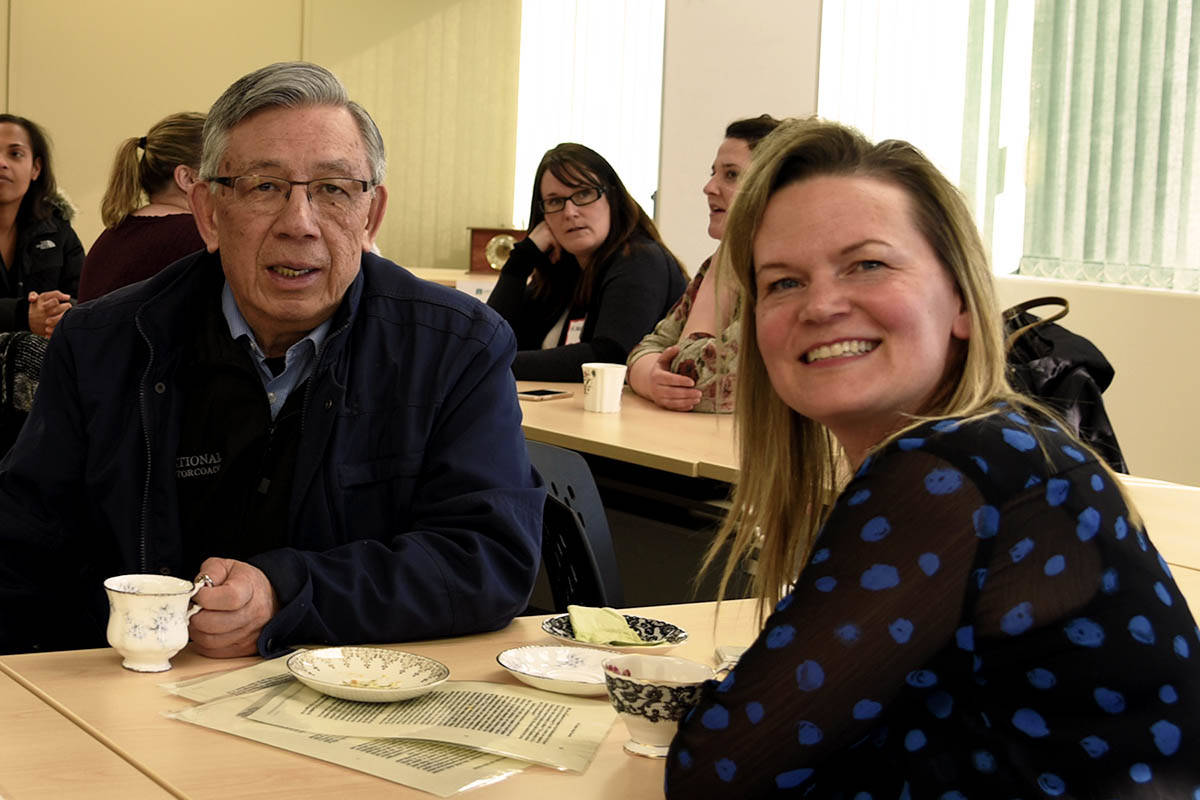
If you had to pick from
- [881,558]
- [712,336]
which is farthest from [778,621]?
[712,336]

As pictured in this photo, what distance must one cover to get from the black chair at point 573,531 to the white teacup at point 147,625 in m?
0.89

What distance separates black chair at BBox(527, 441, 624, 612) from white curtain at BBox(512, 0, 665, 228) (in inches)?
209

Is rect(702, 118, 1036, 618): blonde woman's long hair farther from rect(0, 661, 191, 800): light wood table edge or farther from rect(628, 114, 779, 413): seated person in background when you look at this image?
rect(628, 114, 779, 413): seated person in background

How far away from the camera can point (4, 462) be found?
6.26 feet

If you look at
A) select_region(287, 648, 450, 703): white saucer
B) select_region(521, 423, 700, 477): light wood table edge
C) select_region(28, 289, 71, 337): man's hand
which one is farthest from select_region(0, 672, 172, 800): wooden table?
select_region(28, 289, 71, 337): man's hand

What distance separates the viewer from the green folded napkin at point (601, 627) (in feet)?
5.50

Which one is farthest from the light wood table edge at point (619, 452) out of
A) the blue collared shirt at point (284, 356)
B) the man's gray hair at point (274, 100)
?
the man's gray hair at point (274, 100)

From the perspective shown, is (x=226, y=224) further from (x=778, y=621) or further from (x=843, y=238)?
(x=778, y=621)

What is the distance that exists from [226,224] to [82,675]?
785 millimetres

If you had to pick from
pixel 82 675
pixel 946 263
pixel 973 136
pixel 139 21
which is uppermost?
pixel 139 21

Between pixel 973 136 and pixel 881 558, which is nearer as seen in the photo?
pixel 881 558

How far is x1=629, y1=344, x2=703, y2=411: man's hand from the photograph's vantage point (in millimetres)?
3617

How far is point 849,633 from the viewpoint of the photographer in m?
1.07

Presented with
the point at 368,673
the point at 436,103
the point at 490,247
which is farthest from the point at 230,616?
the point at 436,103
